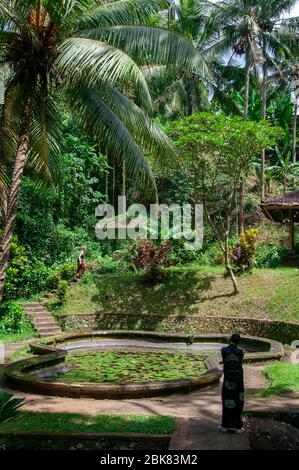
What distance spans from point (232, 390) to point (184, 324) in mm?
9363

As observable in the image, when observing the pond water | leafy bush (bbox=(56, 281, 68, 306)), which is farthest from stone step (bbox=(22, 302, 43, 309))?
the pond water

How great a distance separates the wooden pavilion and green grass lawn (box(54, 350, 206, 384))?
322 inches

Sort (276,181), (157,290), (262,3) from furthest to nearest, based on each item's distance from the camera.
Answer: (276,181)
(262,3)
(157,290)

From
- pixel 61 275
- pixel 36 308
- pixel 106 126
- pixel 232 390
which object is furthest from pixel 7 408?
pixel 61 275

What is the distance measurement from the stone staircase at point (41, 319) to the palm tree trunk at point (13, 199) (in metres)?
7.04

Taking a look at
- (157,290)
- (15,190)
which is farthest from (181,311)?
(15,190)

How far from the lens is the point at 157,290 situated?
17016 mm

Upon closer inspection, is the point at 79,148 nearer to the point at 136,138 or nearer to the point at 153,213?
the point at 153,213

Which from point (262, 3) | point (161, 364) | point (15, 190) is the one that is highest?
point (262, 3)

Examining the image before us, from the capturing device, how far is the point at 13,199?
839cm

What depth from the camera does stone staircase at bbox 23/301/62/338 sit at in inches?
595

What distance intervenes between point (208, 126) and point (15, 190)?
8607mm

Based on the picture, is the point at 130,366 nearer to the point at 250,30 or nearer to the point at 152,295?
the point at 152,295

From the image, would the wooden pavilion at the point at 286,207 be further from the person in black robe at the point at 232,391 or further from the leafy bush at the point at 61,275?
the person in black robe at the point at 232,391
